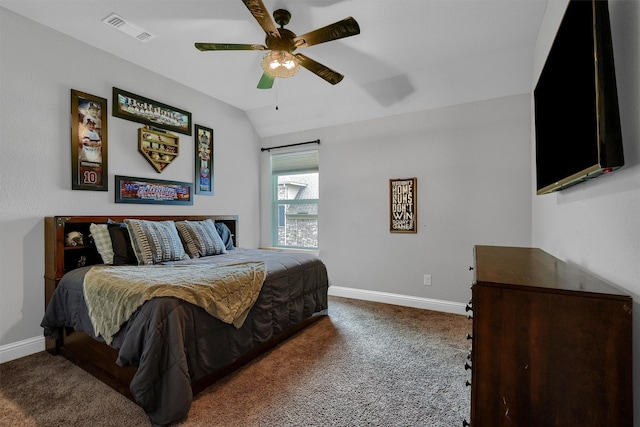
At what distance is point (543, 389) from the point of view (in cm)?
90

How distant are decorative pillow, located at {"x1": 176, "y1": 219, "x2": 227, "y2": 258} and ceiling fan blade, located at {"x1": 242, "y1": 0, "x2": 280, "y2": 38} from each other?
2.02 meters

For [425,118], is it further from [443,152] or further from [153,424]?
[153,424]

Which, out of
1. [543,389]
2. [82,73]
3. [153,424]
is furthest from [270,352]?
[82,73]

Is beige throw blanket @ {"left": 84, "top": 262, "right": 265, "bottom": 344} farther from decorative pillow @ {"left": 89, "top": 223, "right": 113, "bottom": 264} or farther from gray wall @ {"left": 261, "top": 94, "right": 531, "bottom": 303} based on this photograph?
gray wall @ {"left": 261, "top": 94, "right": 531, "bottom": 303}

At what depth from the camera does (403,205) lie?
11.8 feet

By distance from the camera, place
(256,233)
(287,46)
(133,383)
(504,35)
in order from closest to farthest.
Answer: (133,383) → (287,46) → (504,35) → (256,233)

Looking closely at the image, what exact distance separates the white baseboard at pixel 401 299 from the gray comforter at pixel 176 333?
1.43m

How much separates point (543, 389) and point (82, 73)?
12.5 ft

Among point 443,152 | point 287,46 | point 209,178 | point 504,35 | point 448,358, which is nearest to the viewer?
point 287,46

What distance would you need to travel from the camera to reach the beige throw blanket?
5.58ft

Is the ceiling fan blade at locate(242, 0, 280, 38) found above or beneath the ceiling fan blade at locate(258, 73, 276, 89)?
above

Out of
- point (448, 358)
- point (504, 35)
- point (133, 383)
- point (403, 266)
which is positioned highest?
point (504, 35)

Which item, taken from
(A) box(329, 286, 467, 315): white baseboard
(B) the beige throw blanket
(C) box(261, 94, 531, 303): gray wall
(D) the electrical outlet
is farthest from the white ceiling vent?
(D) the electrical outlet

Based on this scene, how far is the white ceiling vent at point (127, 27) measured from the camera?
235 cm
